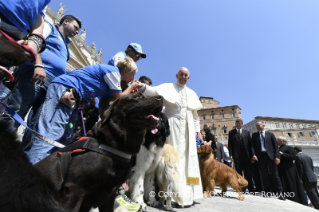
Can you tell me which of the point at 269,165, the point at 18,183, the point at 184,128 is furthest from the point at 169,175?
the point at 269,165

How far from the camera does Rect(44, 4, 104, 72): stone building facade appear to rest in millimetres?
32569

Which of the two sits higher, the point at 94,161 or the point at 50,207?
the point at 94,161

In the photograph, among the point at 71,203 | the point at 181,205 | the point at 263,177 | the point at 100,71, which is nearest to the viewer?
the point at 71,203

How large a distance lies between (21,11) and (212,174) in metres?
5.29

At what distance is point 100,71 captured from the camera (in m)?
2.79

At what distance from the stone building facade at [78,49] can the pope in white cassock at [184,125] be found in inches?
1095

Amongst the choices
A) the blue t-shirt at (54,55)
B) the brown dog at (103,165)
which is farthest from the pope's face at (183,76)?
the blue t-shirt at (54,55)

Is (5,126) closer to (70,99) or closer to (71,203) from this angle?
(71,203)

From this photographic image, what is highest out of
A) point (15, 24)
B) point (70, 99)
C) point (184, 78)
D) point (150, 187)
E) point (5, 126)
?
point (184, 78)

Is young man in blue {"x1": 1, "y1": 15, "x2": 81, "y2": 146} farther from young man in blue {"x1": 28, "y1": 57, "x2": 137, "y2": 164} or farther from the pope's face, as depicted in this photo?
the pope's face

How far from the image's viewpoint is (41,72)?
81.7 inches

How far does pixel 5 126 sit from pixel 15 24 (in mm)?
1183

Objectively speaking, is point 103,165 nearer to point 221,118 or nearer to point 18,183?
point 18,183

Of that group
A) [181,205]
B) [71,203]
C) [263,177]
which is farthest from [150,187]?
[263,177]
